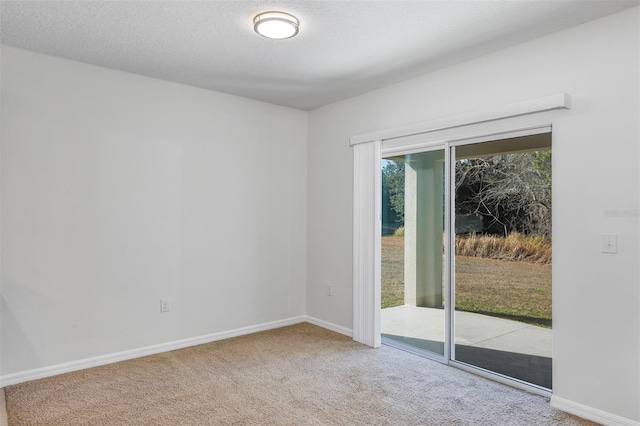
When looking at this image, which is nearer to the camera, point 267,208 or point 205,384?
point 205,384

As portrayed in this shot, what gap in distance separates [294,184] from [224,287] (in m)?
1.43

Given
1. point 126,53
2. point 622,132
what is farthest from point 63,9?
point 622,132

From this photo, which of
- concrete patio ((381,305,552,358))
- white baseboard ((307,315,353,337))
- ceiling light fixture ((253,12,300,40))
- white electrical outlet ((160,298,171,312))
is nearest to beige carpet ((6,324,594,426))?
concrete patio ((381,305,552,358))

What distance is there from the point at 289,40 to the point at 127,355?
299 cm

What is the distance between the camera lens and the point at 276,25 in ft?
8.67

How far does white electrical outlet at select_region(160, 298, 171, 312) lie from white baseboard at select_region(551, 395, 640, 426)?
323 cm

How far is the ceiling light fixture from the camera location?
2.58 m

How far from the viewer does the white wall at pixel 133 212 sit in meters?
3.17

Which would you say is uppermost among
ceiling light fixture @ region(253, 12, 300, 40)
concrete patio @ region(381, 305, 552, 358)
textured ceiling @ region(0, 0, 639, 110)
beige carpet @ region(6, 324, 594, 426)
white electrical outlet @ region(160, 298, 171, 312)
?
textured ceiling @ region(0, 0, 639, 110)

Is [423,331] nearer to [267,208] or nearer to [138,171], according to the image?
[267,208]

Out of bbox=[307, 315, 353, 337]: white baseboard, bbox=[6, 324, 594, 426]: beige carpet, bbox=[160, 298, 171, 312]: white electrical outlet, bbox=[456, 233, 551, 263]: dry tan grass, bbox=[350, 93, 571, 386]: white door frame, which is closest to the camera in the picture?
bbox=[6, 324, 594, 426]: beige carpet

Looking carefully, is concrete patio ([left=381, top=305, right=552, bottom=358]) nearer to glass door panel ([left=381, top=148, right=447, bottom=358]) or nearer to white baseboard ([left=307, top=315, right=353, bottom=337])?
glass door panel ([left=381, top=148, right=447, bottom=358])

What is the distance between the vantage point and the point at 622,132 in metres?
2.51

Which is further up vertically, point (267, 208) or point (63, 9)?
point (63, 9)
